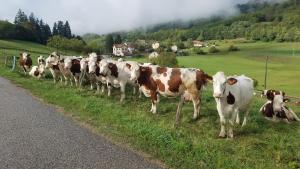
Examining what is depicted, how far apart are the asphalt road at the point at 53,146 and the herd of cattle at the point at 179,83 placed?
345cm

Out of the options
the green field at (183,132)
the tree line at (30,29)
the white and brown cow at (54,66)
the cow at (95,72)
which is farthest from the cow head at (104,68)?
the tree line at (30,29)

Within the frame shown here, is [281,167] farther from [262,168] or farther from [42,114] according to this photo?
[42,114]

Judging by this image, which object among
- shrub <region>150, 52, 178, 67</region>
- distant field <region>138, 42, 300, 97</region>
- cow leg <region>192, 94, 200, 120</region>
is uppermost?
cow leg <region>192, 94, 200, 120</region>

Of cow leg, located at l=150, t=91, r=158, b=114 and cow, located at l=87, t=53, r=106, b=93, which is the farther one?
cow, located at l=87, t=53, r=106, b=93

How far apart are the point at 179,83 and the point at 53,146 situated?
7202 millimetres

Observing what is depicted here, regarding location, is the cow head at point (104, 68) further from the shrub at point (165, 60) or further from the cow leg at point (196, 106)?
the shrub at point (165, 60)

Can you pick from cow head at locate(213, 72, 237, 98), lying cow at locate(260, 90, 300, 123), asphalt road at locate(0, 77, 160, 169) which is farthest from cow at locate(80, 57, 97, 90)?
cow head at locate(213, 72, 237, 98)

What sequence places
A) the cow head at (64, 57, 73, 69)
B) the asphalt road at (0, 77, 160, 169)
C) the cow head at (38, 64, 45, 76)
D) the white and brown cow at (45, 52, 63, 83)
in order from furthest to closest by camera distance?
the cow head at (38, 64, 45, 76) < the white and brown cow at (45, 52, 63, 83) < the cow head at (64, 57, 73, 69) < the asphalt road at (0, 77, 160, 169)

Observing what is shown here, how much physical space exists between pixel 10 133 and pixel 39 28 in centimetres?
13439

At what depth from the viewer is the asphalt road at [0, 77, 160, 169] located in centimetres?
1037

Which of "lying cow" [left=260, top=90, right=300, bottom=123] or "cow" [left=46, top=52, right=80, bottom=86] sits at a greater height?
"cow" [left=46, top=52, right=80, bottom=86]

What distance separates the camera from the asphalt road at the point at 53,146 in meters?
10.4

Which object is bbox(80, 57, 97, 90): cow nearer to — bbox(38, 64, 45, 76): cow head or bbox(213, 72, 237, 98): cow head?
bbox(38, 64, 45, 76): cow head

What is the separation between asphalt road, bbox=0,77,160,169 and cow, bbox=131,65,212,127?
4227mm
